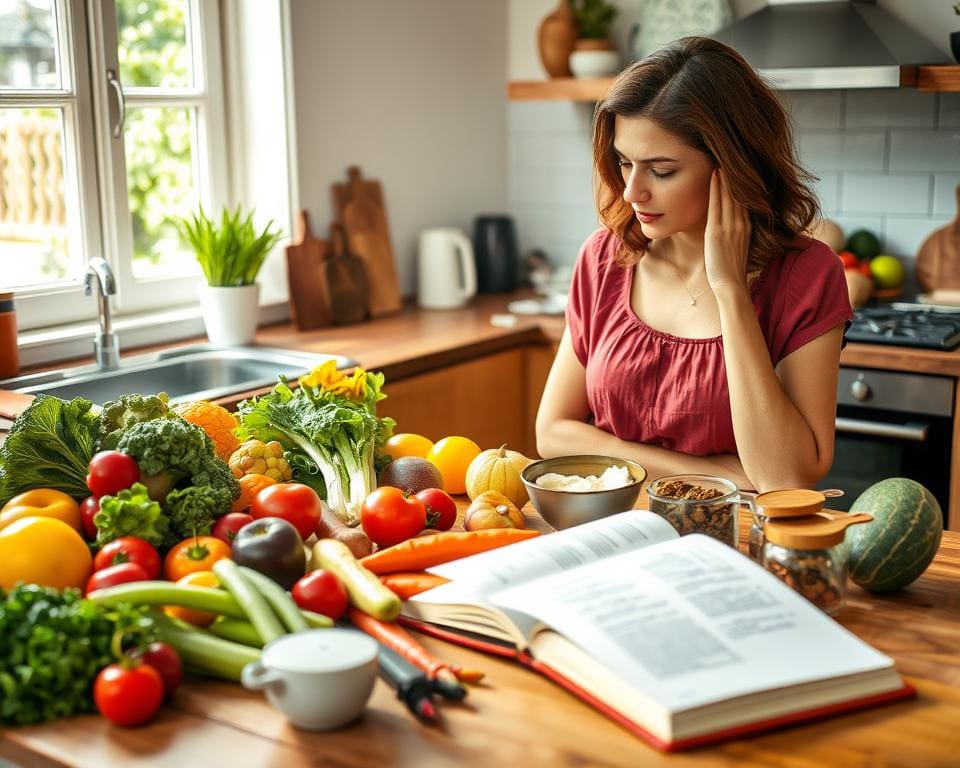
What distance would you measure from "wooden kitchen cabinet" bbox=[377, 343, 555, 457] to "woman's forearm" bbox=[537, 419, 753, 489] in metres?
0.75

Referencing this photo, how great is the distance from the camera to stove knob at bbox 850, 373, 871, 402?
2.98m

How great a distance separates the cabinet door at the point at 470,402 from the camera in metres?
3.03

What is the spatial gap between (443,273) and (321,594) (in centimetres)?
254

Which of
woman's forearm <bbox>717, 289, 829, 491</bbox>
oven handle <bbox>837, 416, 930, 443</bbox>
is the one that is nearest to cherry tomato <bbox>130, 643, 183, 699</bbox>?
woman's forearm <bbox>717, 289, 829, 491</bbox>

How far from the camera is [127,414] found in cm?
164

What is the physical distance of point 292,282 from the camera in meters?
3.39

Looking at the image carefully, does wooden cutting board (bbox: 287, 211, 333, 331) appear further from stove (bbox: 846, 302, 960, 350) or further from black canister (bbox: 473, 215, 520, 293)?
stove (bbox: 846, 302, 960, 350)

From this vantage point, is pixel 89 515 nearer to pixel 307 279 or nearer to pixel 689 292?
pixel 689 292

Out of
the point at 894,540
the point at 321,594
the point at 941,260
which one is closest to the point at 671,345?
the point at 894,540

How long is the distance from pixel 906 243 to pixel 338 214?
1743 mm

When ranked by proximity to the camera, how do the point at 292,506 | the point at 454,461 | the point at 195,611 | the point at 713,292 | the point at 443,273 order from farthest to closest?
1. the point at 443,273
2. the point at 713,292
3. the point at 454,461
4. the point at 292,506
5. the point at 195,611

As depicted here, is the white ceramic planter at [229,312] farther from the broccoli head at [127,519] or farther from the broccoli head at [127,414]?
the broccoli head at [127,519]

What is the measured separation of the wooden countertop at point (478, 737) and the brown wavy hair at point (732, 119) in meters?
1.02

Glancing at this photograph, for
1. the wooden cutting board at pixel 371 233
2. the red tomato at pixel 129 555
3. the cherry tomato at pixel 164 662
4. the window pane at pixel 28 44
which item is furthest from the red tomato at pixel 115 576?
the wooden cutting board at pixel 371 233
